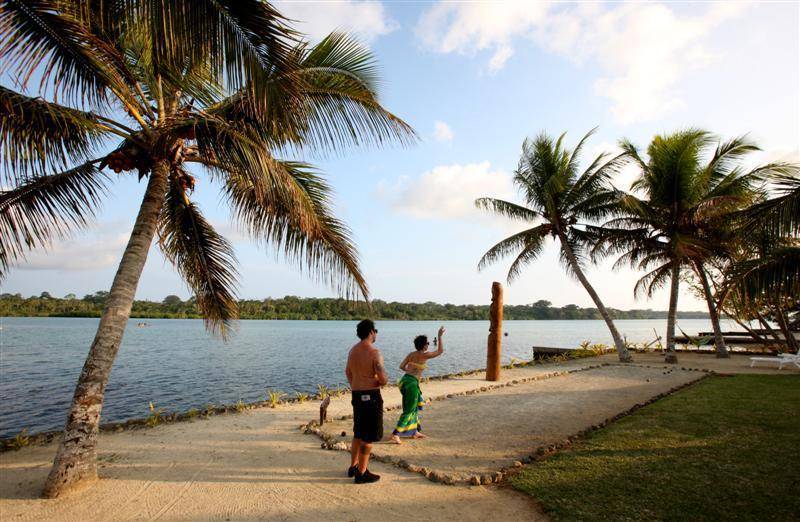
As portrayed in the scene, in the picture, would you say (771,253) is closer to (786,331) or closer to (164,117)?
(164,117)

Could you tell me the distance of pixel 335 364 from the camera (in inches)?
1106

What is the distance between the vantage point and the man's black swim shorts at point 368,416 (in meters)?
4.83

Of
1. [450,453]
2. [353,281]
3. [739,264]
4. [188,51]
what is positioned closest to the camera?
[188,51]

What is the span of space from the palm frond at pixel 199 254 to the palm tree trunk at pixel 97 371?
1.80 m

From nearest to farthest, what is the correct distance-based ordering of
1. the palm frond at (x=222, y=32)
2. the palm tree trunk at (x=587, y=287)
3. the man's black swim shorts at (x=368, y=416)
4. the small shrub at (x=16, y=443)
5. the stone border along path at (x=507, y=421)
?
the palm frond at (x=222, y=32) < the man's black swim shorts at (x=368, y=416) < the stone border along path at (x=507, y=421) < the small shrub at (x=16, y=443) < the palm tree trunk at (x=587, y=287)

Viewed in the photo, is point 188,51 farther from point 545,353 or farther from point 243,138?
point 545,353

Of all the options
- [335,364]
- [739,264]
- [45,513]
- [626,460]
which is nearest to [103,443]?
[45,513]

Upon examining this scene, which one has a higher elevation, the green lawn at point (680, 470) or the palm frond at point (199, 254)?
the palm frond at point (199, 254)

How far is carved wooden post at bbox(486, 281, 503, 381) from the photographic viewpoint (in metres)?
13.0

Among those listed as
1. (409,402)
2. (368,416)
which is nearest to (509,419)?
(409,402)

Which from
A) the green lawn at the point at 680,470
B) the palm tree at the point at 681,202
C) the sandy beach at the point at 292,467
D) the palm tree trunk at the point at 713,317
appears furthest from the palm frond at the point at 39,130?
the palm tree trunk at the point at 713,317

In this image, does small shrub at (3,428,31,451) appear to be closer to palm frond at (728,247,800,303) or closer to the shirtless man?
the shirtless man

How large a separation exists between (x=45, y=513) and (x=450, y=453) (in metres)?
4.56

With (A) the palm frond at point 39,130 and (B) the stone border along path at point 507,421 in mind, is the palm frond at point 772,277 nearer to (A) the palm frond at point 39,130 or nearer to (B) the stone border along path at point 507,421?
(B) the stone border along path at point 507,421
